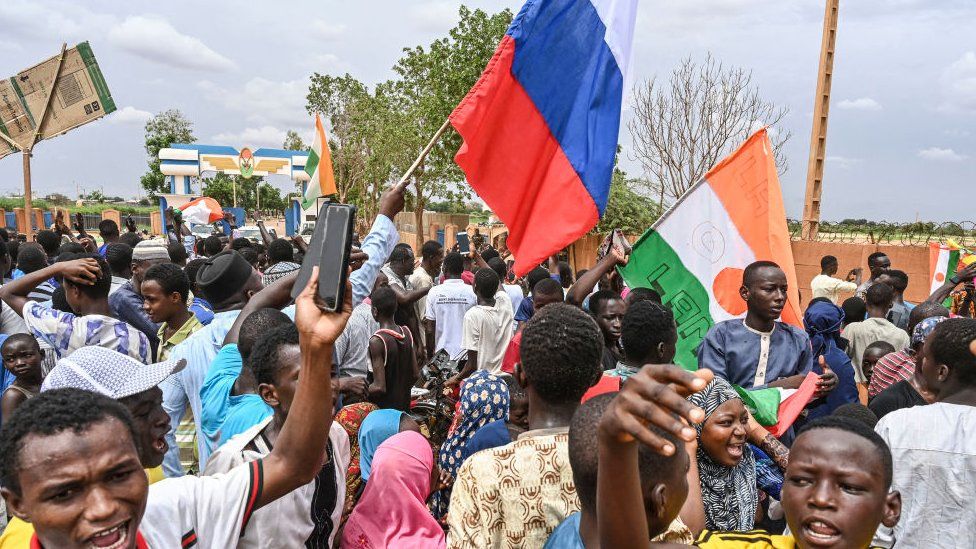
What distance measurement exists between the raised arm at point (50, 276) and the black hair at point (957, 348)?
4.36m

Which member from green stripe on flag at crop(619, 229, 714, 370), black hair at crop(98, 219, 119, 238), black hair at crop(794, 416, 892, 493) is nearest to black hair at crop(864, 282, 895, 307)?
green stripe on flag at crop(619, 229, 714, 370)

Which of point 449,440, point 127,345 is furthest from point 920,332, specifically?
Answer: point 127,345

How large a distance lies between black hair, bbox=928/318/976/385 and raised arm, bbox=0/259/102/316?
436 cm

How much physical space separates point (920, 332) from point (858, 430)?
2388mm

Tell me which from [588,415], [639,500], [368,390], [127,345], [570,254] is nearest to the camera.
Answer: [639,500]

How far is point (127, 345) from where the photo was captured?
3.87 metres

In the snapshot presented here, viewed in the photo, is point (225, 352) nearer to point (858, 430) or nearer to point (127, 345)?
point (127, 345)

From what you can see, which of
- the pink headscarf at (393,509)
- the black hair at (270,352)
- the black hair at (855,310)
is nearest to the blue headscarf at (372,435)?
the pink headscarf at (393,509)

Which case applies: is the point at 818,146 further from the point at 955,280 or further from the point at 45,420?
the point at 45,420

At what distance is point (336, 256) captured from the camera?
5.70ft

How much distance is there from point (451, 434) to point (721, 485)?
4.32ft

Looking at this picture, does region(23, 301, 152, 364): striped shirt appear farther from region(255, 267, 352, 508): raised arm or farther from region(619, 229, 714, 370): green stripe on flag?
region(619, 229, 714, 370): green stripe on flag

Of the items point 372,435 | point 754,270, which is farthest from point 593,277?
point 372,435

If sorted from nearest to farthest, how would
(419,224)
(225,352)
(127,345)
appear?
1. (225,352)
2. (127,345)
3. (419,224)
